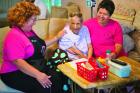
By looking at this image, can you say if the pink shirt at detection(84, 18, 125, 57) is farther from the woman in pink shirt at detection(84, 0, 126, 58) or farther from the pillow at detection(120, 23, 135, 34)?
the pillow at detection(120, 23, 135, 34)

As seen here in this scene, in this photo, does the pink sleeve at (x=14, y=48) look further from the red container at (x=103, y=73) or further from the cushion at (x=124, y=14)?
the cushion at (x=124, y=14)

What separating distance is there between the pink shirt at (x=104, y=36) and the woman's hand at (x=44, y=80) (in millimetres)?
765

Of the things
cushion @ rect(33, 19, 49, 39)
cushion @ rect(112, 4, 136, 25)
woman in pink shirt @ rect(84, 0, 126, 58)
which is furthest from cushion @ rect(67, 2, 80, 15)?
woman in pink shirt @ rect(84, 0, 126, 58)

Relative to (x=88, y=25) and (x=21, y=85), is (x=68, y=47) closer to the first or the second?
(x=88, y=25)

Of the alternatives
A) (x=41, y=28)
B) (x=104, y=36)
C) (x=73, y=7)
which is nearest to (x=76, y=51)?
(x=104, y=36)

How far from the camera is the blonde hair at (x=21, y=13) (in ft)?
7.50

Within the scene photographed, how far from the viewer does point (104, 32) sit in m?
2.84

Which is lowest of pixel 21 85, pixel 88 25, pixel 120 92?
pixel 120 92

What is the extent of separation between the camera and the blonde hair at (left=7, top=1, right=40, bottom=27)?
2.29m

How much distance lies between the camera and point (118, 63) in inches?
81.4

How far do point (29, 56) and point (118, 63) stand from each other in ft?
2.49

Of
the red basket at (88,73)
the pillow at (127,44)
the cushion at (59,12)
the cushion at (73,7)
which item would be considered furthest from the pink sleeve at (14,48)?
the cushion at (73,7)

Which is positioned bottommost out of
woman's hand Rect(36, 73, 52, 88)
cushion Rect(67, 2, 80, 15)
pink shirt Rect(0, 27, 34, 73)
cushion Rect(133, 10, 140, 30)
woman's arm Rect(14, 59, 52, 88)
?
woman's hand Rect(36, 73, 52, 88)

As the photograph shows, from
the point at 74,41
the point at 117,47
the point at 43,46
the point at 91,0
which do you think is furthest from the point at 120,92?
the point at 91,0
